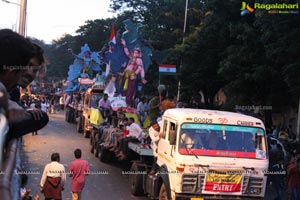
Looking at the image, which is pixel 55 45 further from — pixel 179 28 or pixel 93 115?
pixel 93 115

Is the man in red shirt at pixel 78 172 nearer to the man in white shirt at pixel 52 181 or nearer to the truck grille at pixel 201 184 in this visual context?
the man in white shirt at pixel 52 181

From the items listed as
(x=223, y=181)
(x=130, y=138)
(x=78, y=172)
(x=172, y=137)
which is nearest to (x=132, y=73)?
(x=130, y=138)

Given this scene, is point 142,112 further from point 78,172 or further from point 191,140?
point 191,140

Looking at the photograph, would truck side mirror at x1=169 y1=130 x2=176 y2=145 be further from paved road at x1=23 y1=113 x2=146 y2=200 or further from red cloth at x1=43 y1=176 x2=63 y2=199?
paved road at x1=23 y1=113 x2=146 y2=200

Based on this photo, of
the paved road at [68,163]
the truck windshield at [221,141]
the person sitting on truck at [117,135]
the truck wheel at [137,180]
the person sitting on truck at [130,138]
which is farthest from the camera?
the person sitting on truck at [117,135]

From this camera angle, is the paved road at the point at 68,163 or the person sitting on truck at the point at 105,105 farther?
the person sitting on truck at the point at 105,105

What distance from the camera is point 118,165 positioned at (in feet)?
49.4

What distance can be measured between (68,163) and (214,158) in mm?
7576

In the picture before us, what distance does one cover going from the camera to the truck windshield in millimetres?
7871

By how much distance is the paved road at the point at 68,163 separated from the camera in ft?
35.7

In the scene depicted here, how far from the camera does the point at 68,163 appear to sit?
46.7 feet

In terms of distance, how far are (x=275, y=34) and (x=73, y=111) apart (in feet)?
57.6

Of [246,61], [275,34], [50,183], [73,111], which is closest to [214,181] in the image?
[50,183]

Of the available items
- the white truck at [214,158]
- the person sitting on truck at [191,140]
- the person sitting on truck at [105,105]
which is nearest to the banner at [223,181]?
the white truck at [214,158]
